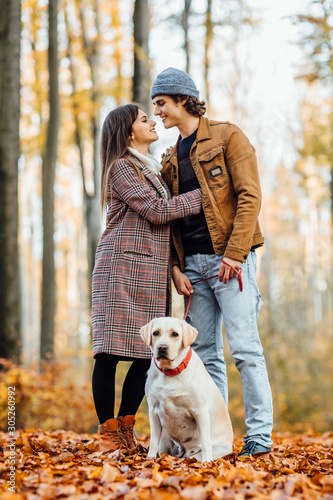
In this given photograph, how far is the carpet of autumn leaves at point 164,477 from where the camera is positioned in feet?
8.62

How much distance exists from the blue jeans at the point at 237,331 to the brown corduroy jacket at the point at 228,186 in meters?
0.20

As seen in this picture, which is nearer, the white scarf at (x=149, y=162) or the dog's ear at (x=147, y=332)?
the dog's ear at (x=147, y=332)

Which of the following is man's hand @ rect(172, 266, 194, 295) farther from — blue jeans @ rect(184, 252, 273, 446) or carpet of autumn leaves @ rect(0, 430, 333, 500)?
carpet of autumn leaves @ rect(0, 430, 333, 500)

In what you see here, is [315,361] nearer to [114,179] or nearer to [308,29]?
[308,29]

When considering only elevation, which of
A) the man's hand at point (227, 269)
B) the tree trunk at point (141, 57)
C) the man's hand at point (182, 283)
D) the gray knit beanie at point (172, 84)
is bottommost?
the man's hand at point (182, 283)

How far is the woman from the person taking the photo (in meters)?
3.91

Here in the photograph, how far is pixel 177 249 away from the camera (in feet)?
13.9

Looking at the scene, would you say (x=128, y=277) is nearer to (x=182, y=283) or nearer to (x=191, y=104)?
(x=182, y=283)

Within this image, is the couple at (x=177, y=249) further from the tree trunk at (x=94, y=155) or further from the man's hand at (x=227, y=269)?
the tree trunk at (x=94, y=155)

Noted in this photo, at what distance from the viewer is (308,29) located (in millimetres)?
10641

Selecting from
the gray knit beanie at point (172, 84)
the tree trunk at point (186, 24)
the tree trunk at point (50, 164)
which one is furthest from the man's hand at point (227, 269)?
the tree trunk at point (186, 24)

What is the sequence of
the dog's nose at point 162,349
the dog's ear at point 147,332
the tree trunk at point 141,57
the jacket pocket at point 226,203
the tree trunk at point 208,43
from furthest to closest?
the tree trunk at point 208,43 → the tree trunk at point 141,57 → the jacket pocket at point 226,203 → the dog's ear at point 147,332 → the dog's nose at point 162,349

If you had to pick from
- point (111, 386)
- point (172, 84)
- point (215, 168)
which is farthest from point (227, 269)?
point (172, 84)

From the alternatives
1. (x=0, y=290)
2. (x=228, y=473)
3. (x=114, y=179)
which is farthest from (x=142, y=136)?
(x=0, y=290)
